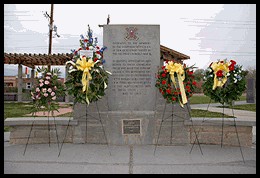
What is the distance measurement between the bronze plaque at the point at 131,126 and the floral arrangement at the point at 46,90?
1.47m

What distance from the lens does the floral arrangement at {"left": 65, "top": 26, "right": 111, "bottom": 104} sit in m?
4.10

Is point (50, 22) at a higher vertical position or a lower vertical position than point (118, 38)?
higher

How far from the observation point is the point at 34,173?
10.6ft

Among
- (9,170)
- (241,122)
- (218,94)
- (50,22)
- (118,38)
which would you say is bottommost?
(9,170)

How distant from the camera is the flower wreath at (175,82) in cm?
430

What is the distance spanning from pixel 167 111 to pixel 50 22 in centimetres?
1590

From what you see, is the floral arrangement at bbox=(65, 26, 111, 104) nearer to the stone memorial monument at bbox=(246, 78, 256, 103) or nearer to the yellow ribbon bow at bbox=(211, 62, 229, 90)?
the yellow ribbon bow at bbox=(211, 62, 229, 90)

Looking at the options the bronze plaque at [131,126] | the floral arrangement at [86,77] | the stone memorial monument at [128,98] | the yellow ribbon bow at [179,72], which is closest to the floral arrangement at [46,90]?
the floral arrangement at [86,77]

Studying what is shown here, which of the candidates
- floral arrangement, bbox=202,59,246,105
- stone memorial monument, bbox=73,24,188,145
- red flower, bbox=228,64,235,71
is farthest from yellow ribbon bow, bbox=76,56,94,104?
red flower, bbox=228,64,235,71

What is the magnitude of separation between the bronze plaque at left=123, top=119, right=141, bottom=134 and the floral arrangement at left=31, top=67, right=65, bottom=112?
4.81 feet

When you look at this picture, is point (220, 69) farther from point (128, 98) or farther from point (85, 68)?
point (85, 68)
